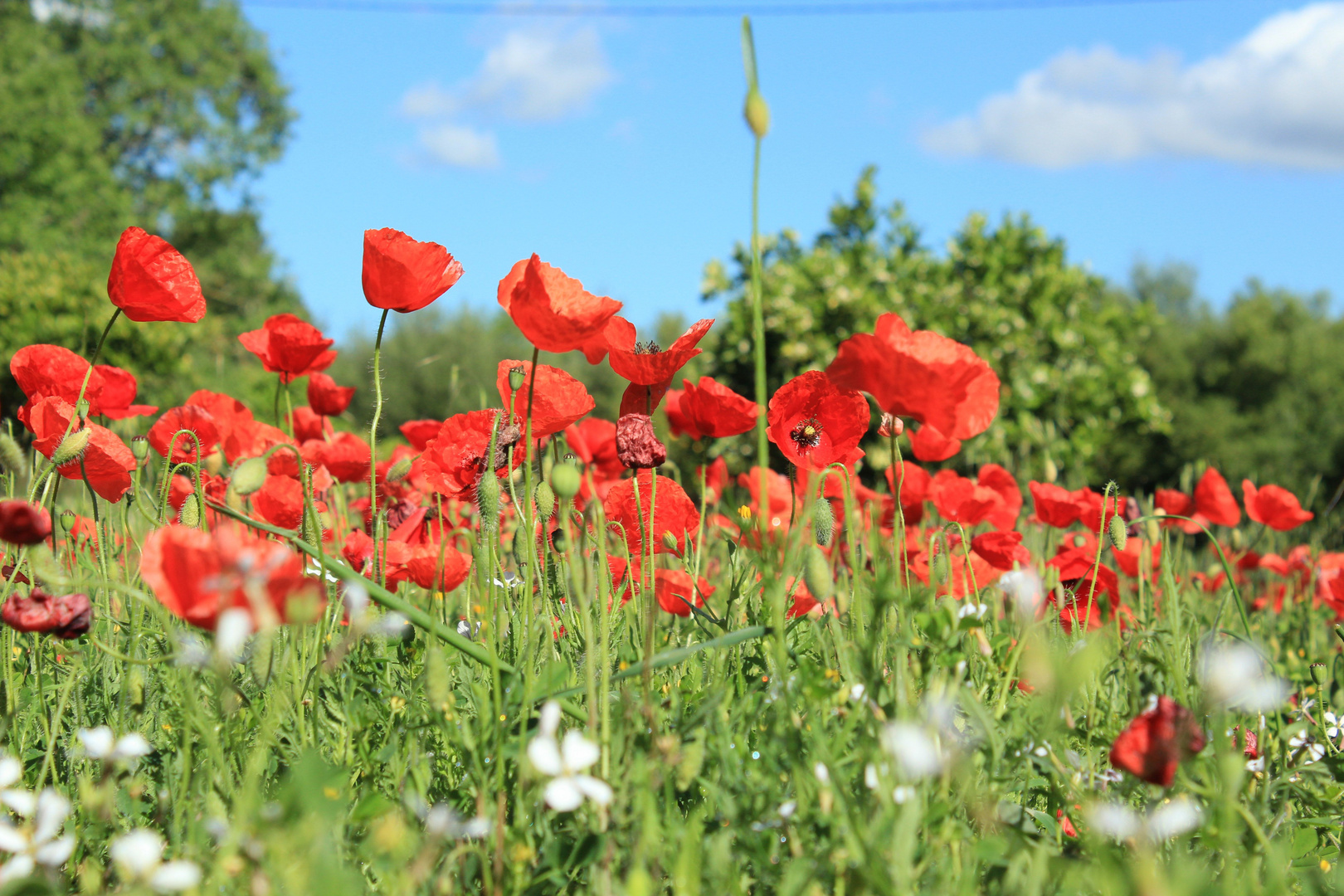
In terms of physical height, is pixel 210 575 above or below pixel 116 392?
below

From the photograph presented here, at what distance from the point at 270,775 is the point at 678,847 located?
20.7 inches

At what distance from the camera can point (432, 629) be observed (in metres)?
0.83

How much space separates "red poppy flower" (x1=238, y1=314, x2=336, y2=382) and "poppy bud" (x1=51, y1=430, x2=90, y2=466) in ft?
2.31

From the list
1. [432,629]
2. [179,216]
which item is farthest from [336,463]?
[179,216]

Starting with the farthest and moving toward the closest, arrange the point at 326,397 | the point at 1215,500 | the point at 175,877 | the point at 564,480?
1. the point at 1215,500
2. the point at 326,397
3. the point at 564,480
4. the point at 175,877


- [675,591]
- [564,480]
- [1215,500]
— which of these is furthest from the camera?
[1215,500]

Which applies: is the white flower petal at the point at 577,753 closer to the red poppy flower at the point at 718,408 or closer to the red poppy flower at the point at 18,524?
the red poppy flower at the point at 18,524

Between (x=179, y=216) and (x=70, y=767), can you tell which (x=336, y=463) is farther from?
(x=179, y=216)

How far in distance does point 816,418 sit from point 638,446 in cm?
29

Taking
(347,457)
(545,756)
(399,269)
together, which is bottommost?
(545,756)

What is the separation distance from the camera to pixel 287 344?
1973mm

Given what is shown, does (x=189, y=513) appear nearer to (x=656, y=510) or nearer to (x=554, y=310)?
(x=554, y=310)

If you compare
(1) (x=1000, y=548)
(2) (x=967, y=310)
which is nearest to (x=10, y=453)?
(1) (x=1000, y=548)

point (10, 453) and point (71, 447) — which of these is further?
point (10, 453)
